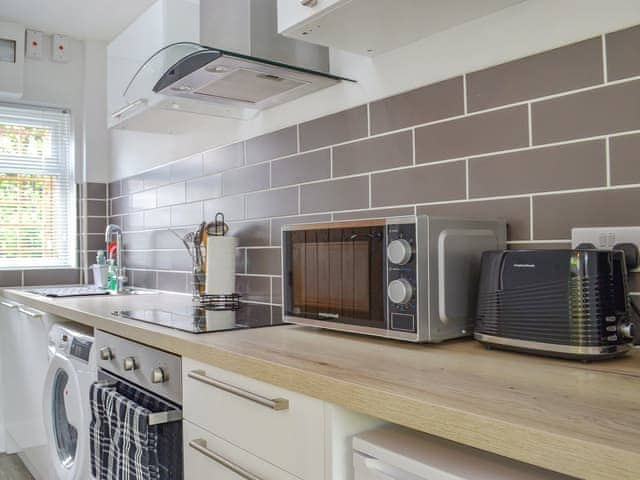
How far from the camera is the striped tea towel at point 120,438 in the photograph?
1426 mm

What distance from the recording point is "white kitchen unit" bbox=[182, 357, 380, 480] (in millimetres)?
928

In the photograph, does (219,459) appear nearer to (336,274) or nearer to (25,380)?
(336,274)

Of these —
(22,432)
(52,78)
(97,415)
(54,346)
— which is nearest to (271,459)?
(97,415)

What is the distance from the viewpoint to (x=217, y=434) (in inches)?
48.1

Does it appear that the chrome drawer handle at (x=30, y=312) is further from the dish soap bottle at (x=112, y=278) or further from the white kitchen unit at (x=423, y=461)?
the white kitchen unit at (x=423, y=461)

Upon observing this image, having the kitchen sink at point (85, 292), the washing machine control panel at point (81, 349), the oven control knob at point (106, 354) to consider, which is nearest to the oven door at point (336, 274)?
the oven control knob at point (106, 354)

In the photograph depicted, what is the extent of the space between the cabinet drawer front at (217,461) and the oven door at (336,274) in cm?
36

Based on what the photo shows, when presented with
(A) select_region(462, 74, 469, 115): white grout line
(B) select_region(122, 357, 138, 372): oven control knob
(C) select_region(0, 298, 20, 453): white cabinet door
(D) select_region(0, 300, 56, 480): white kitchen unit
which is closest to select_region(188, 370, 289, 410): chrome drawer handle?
(B) select_region(122, 357, 138, 372): oven control knob

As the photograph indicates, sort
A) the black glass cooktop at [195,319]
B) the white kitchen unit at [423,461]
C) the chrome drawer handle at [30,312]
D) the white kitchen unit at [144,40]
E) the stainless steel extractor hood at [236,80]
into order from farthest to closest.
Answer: the chrome drawer handle at [30,312], the white kitchen unit at [144,40], the stainless steel extractor hood at [236,80], the black glass cooktop at [195,319], the white kitchen unit at [423,461]

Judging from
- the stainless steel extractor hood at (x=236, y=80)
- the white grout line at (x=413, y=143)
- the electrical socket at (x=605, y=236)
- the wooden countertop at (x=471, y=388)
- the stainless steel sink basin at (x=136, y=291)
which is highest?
the stainless steel extractor hood at (x=236, y=80)

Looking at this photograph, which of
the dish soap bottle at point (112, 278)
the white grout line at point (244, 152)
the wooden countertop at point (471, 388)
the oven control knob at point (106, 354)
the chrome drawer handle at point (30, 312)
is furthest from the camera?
the dish soap bottle at point (112, 278)

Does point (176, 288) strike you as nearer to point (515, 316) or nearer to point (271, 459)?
point (271, 459)

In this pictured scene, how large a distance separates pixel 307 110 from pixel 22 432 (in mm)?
2126

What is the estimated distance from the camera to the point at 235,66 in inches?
65.1
